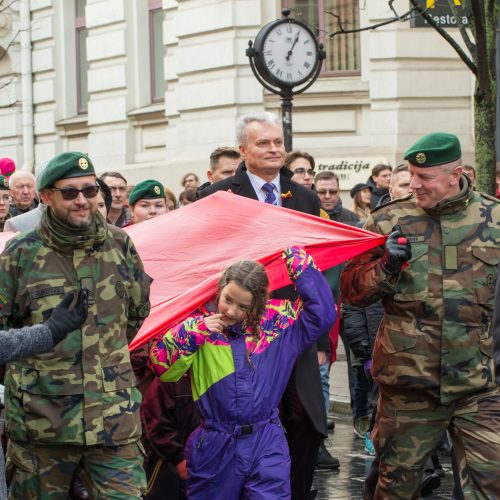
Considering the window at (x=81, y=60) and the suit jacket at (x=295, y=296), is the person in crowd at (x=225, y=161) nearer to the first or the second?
the suit jacket at (x=295, y=296)

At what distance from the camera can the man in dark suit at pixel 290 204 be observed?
7.41 meters

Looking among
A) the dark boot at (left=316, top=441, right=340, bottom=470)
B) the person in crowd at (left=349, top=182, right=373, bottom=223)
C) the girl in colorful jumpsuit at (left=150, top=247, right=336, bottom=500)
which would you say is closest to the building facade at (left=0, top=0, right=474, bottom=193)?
the person in crowd at (left=349, top=182, right=373, bottom=223)

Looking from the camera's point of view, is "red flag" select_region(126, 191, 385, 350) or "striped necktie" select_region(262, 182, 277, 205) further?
"striped necktie" select_region(262, 182, 277, 205)

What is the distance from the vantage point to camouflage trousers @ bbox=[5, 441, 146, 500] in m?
6.02

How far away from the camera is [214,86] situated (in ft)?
68.9

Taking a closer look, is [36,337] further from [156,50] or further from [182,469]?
[156,50]

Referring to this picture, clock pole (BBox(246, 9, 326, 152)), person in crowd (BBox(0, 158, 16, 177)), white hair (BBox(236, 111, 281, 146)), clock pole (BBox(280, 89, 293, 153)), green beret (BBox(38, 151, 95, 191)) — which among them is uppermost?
clock pole (BBox(246, 9, 326, 152))

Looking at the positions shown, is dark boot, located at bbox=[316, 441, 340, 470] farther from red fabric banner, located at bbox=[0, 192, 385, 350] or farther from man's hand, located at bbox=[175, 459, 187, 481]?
man's hand, located at bbox=[175, 459, 187, 481]

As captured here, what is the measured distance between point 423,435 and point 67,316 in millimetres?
2255

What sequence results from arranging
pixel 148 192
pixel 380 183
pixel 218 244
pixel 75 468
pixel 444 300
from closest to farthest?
pixel 75 468 < pixel 444 300 < pixel 218 244 < pixel 148 192 < pixel 380 183

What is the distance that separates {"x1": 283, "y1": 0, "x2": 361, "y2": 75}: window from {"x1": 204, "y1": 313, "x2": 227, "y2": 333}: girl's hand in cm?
1409

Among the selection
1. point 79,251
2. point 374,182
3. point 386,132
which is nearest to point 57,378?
point 79,251

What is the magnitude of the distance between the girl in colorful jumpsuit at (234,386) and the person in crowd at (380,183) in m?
6.35

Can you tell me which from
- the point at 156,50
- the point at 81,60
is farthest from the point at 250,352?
the point at 81,60
